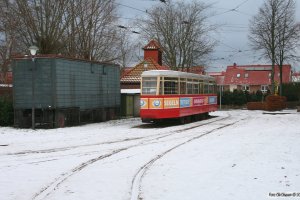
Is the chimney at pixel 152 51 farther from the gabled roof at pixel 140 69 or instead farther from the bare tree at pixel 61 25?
the bare tree at pixel 61 25

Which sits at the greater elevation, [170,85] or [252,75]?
[252,75]

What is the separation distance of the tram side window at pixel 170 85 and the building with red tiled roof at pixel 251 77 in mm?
63950

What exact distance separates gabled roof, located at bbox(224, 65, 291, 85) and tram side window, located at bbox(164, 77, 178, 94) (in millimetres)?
64630

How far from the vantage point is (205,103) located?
31.9 m

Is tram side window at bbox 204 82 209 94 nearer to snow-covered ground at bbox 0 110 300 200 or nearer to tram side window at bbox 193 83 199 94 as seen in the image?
tram side window at bbox 193 83 199 94

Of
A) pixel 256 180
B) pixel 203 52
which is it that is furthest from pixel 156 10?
pixel 256 180

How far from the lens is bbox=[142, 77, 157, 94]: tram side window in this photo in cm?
2459

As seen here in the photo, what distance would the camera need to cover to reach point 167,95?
2484cm

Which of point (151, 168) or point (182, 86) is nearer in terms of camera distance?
point (151, 168)

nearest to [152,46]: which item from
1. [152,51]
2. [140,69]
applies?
[152,51]

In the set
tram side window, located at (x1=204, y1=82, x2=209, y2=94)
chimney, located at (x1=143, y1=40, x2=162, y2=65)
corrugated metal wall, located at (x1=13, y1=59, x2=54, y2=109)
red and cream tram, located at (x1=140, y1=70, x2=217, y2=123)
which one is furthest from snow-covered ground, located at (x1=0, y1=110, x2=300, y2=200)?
chimney, located at (x1=143, y1=40, x2=162, y2=65)

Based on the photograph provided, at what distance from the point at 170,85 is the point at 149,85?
1.23 metres

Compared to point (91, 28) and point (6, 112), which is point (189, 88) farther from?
point (91, 28)

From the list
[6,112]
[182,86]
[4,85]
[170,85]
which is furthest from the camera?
[4,85]
